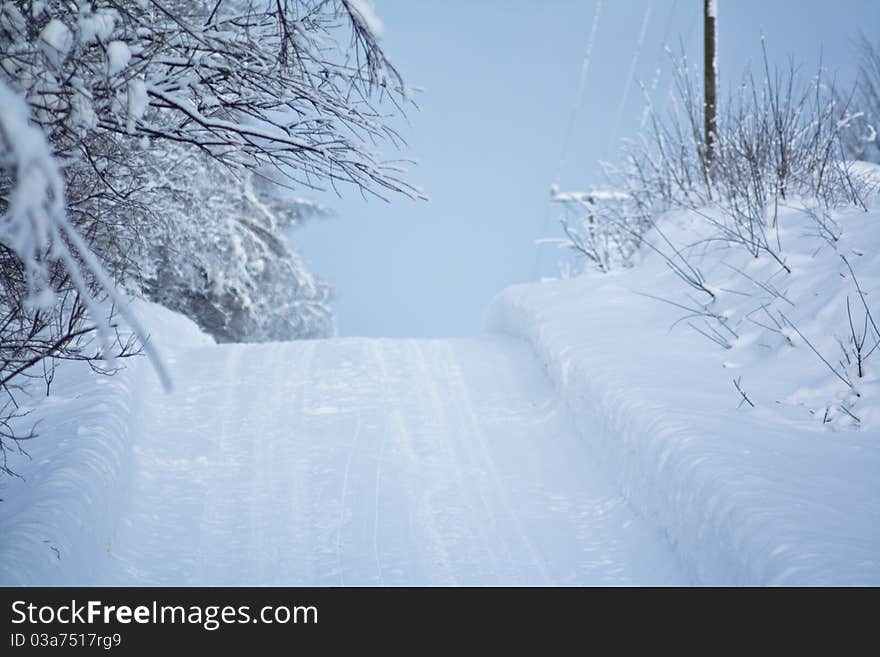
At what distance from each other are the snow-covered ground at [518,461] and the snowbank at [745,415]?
0.05ft

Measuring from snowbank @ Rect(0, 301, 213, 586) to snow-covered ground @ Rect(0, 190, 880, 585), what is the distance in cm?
2

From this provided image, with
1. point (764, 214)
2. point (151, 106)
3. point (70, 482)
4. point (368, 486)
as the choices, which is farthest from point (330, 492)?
point (764, 214)

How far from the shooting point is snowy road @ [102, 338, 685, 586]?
143 inches

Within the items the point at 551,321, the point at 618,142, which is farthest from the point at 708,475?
the point at 618,142

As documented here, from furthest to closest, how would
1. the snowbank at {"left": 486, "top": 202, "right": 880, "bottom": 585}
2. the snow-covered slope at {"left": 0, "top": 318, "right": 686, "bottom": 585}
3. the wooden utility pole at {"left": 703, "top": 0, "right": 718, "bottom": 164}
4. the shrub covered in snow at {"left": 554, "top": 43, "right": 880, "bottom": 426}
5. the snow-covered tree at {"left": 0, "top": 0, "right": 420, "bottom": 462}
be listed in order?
the wooden utility pole at {"left": 703, "top": 0, "right": 718, "bottom": 164} < the shrub covered in snow at {"left": 554, "top": 43, "right": 880, "bottom": 426} < the snow-covered slope at {"left": 0, "top": 318, "right": 686, "bottom": 585} < the snowbank at {"left": 486, "top": 202, "right": 880, "bottom": 585} < the snow-covered tree at {"left": 0, "top": 0, "right": 420, "bottom": 462}

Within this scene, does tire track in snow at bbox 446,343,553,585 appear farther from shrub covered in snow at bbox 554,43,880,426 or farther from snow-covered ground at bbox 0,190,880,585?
shrub covered in snow at bbox 554,43,880,426

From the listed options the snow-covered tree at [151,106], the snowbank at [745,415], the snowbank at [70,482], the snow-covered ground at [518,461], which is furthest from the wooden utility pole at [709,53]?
the snowbank at [70,482]

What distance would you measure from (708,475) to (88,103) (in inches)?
124

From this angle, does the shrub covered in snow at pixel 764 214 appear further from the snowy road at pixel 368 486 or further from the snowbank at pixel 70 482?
the snowbank at pixel 70 482

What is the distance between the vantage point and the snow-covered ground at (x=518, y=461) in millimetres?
3137

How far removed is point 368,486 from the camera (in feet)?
15.0

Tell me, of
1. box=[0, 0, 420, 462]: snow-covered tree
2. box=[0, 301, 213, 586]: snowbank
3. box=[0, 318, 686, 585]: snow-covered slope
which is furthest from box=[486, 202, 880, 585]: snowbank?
box=[0, 301, 213, 586]: snowbank

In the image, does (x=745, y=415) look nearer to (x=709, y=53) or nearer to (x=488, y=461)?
(x=488, y=461)

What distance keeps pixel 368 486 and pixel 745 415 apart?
8.18ft
